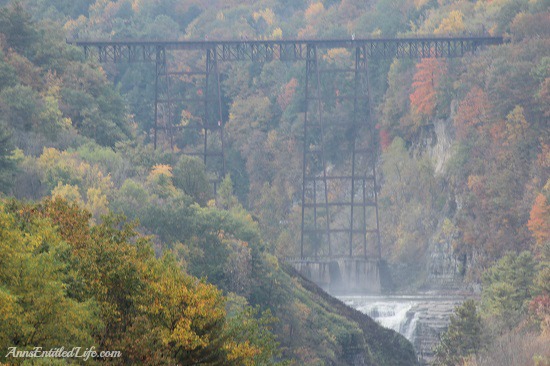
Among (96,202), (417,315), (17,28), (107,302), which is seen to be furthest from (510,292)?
(107,302)

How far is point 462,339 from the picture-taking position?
4556 centimetres

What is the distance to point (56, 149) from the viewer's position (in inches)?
2207

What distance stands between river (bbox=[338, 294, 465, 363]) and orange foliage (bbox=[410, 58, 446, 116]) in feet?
60.9

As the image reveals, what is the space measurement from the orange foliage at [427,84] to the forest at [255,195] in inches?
5.3

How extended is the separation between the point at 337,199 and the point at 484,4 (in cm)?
1556

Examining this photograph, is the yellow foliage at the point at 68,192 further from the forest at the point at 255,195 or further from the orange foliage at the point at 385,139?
the orange foliage at the point at 385,139

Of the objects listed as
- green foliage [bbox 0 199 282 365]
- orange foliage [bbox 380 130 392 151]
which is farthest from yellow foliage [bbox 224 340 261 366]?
orange foliage [bbox 380 130 392 151]

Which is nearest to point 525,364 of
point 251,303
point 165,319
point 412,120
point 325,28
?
point 251,303

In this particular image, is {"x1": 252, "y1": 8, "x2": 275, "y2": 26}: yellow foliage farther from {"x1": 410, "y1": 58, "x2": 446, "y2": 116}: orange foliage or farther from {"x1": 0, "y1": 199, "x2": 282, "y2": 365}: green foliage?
{"x1": 0, "y1": 199, "x2": 282, "y2": 365}: green foliage

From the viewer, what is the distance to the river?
5650 centimetres

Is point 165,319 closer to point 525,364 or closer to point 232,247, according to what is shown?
point 525,364

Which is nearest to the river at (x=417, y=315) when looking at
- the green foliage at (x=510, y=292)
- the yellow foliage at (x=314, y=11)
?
the green foliage at (x=510, y=292)

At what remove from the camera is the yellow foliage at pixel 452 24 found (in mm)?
82812

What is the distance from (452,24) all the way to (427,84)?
505 centimetres
